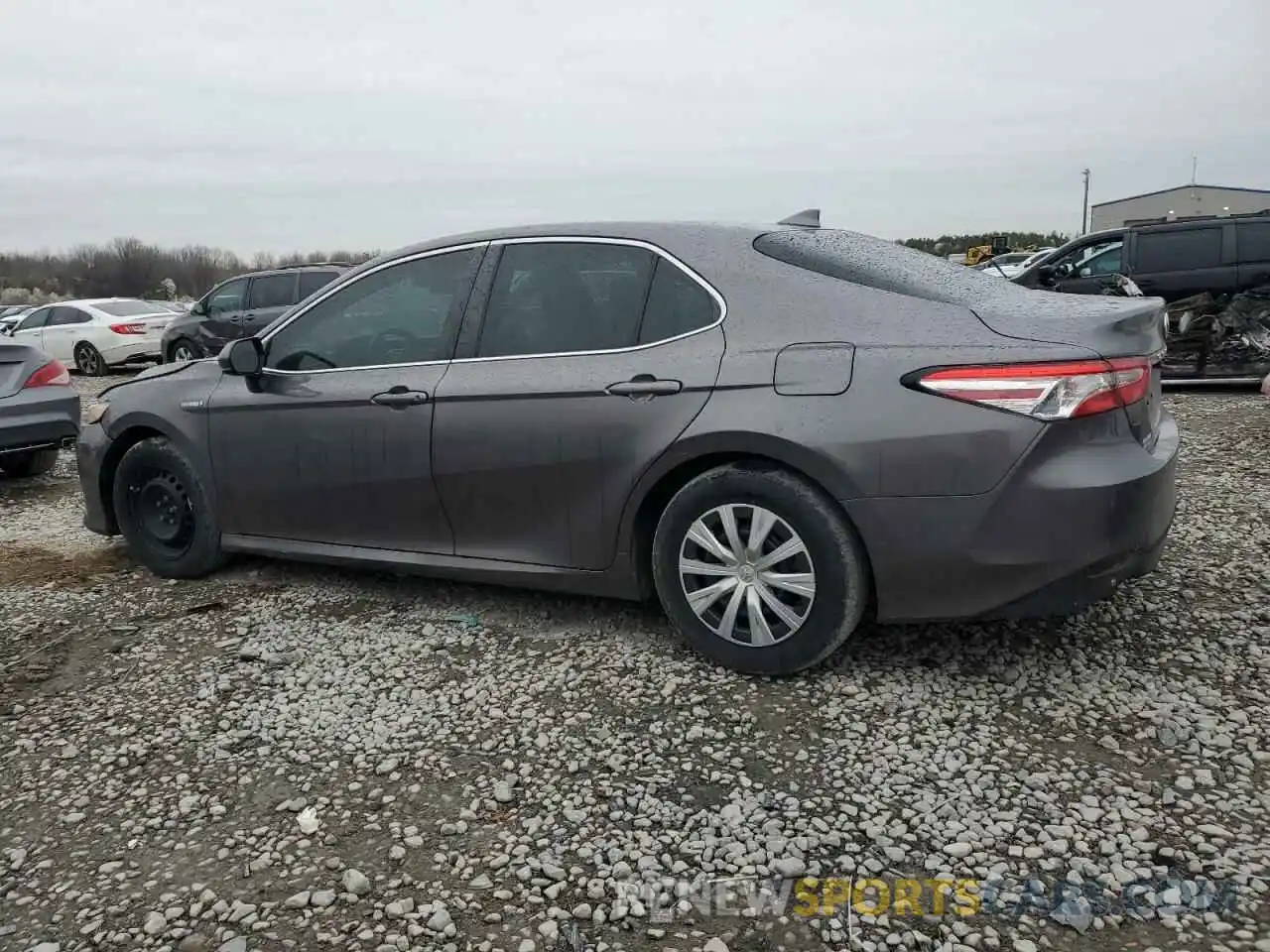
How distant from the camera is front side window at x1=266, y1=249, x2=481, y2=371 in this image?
3979 mm

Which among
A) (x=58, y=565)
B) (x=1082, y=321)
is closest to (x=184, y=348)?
(x=58, y=565)

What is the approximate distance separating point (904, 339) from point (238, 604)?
314cm

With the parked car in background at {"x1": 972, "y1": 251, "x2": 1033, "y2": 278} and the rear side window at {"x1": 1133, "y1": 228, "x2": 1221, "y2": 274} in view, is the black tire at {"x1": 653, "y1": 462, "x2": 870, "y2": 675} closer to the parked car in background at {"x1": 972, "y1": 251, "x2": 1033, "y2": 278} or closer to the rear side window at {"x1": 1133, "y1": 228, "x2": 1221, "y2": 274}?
the parked car in background at {"x1": 972, "y1": 251, "x2": 1033, "y2": 278}

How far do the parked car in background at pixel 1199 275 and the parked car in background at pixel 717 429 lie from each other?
6.86m

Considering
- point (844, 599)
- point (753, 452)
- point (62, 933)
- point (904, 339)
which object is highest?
point (904, 339)

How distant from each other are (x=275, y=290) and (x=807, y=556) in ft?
45.9

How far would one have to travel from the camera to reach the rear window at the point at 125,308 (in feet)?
60.2

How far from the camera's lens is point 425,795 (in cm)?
280

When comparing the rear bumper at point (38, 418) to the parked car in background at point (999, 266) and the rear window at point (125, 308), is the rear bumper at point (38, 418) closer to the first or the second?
the parked car in background at point (999, 266)

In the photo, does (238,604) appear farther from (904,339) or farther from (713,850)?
(904,339)

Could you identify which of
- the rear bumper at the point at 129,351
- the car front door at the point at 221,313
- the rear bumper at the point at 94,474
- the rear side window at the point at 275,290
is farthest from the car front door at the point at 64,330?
the rear bumper at the point at 94,474

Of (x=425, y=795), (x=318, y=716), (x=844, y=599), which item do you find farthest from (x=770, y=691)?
(x=318, y=716)

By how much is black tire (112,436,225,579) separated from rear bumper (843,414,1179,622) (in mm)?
3191

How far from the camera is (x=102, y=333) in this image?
59.2ft
